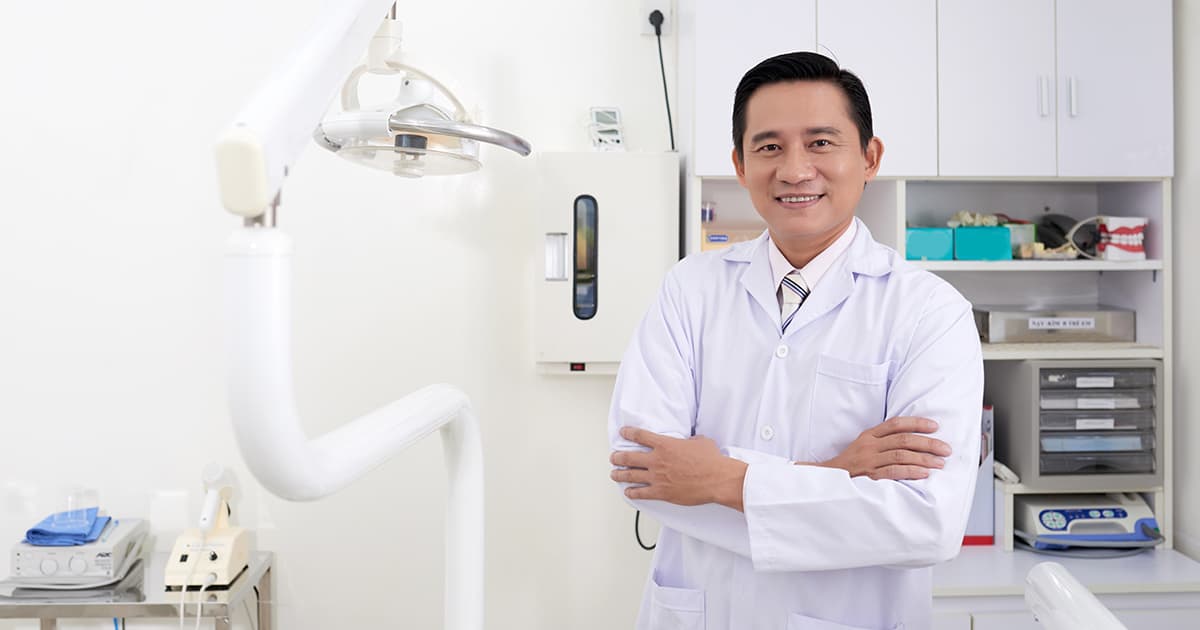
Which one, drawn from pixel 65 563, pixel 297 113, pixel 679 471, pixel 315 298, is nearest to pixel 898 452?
pixel 679 471

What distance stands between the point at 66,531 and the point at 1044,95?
273 centimetres

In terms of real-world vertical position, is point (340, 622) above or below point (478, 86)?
below

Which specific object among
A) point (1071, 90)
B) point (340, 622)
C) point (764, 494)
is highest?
point (1071, 90)

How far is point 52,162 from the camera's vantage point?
8.32ft

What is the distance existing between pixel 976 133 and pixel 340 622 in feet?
7.22

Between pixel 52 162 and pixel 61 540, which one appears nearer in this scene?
pixel 61 540

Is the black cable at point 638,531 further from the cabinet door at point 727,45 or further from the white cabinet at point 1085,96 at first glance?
the white cabinet at point 1085,96

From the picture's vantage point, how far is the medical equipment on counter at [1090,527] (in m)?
2.44

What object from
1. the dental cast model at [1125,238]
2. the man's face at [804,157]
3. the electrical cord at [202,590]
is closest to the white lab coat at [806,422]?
the man's face at [804,157]

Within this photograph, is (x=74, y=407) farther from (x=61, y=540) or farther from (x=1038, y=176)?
(x=1038, y=176)

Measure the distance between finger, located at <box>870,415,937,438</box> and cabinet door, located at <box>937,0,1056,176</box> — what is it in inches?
50.0

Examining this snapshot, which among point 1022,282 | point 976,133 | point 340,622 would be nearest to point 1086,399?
point 1022,282

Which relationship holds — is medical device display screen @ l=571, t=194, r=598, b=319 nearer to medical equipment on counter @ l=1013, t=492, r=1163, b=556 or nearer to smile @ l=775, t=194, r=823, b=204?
smile @ l=775, t=194, r=823, b=204

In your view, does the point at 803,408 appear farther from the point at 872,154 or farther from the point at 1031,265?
the point at 1031,265
